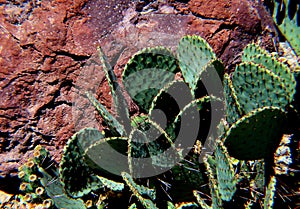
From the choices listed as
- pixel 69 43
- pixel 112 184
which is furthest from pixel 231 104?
pixel 69 43

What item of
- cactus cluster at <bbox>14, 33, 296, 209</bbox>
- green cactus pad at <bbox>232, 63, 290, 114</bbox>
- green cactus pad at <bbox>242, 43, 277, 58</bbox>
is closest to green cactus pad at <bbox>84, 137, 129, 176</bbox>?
cactus cluster at <bbox>14, 33, 296, 209</bbox>

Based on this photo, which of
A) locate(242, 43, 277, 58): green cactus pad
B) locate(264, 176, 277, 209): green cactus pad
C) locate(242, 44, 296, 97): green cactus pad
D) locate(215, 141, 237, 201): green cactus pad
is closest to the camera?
locate(215, 141, 237, 201): green cactus pad

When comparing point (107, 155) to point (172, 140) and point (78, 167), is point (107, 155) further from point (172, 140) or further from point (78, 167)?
point (172, 140)

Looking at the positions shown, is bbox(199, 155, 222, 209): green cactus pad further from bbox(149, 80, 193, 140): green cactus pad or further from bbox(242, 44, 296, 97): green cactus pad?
bbox(242, 44, 296, 97): green cactus pad

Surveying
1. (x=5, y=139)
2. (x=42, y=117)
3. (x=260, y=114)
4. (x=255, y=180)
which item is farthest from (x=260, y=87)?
(x=5, y=139)

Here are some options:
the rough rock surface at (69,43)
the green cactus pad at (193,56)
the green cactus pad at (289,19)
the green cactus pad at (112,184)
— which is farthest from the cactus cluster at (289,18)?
the green cactus pad at (112,184)

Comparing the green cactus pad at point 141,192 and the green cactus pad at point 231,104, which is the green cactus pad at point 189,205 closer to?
the green cactus pad at point 141,192

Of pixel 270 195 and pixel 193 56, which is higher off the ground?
pixel 193 56
